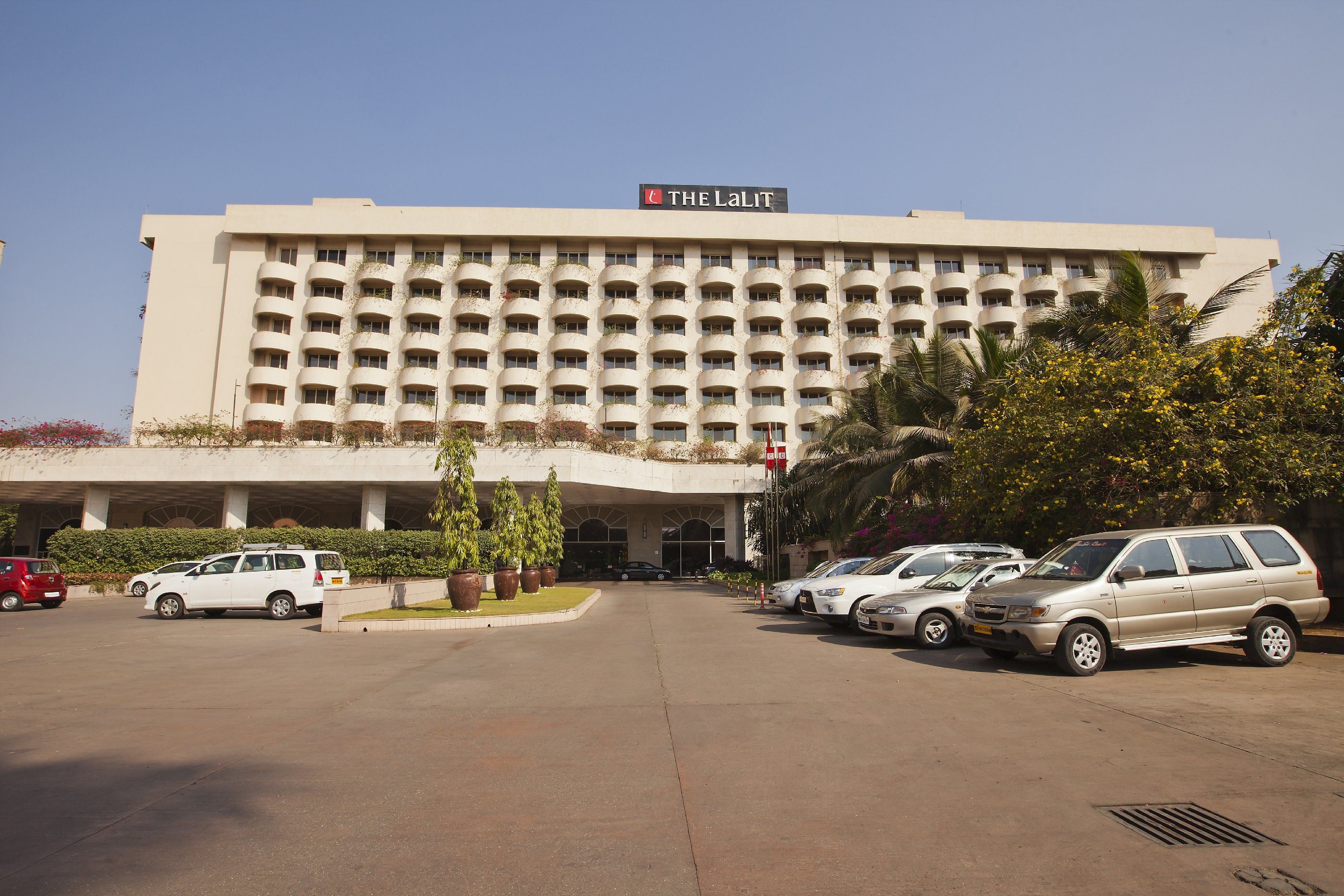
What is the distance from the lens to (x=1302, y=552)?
9969 millimetres

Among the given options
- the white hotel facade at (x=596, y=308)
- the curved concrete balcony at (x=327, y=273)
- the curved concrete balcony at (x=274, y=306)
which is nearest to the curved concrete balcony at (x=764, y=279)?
the white hotel facade at (x=596, y=308)

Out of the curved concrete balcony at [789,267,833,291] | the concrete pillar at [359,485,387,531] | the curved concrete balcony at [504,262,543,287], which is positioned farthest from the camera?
the curved concrete balcony at [789,267,833,291]

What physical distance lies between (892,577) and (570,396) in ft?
128

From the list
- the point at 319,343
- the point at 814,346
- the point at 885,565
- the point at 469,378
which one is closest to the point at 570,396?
the point at 469,378

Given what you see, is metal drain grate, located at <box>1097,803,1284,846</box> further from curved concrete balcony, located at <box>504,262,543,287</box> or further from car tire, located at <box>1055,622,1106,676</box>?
curved concrete balcony, located at <box>504,262,543,287</box>

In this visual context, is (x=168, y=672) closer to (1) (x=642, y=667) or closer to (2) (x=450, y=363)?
(1) (x=642, y=667)

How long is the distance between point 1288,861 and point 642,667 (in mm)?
7650

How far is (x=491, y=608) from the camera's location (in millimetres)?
19531

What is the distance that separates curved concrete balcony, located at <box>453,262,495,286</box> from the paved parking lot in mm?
43831

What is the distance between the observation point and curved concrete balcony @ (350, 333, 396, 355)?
5003 cm

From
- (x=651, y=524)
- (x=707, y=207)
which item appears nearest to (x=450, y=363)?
(x=651, y=524)

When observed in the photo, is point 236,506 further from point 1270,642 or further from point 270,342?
point 1270,642

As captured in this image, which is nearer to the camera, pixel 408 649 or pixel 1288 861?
pixel 1288 861

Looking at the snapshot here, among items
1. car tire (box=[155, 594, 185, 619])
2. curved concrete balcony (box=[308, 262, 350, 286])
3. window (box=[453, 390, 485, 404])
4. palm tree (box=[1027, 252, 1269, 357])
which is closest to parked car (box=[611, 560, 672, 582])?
window (box=[453, 390, 485, 404])
